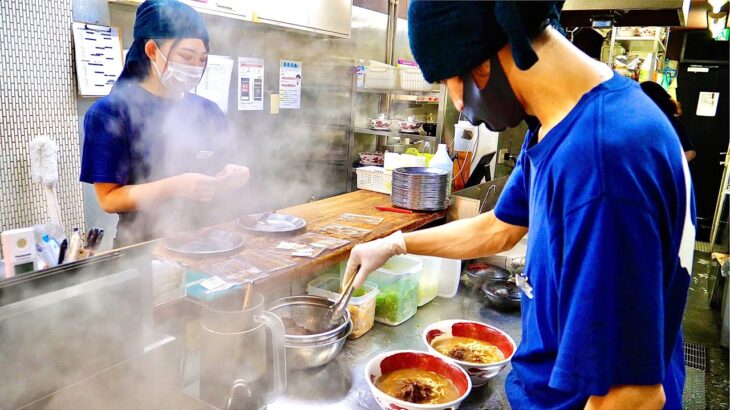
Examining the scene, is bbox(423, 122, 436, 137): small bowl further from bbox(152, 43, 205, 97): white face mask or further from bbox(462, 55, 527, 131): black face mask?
bbox(462, 55, 527, 131): black face mask

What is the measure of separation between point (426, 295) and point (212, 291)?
1.20 meters

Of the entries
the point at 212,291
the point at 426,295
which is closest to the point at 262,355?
the point at 212,291

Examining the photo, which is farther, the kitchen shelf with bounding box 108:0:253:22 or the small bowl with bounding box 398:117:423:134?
the small bowl with bounding box 398:117:423:134

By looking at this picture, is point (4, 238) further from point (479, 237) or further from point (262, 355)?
point (479, 237)

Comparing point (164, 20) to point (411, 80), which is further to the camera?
point (411, 80)

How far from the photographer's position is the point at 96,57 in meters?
3.06

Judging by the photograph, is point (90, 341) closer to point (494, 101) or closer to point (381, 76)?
point (494, 101)

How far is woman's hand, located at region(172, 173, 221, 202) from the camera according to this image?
236 centimetres

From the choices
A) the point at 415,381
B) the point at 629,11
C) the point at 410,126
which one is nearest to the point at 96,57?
the point at 415,381

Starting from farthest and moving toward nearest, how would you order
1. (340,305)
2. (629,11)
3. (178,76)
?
(629,11) < (178,76) < (340,305)

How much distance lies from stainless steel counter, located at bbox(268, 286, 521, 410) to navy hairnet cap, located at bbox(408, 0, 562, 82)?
1.11 metres

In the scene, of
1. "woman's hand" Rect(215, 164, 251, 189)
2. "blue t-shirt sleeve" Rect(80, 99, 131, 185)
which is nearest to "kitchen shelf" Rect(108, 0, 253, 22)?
"blue t-shirt sleeve" Rect(80, 99, 131, 185)

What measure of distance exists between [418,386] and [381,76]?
3831mm

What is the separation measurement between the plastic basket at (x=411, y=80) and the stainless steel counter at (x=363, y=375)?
8.98ft
